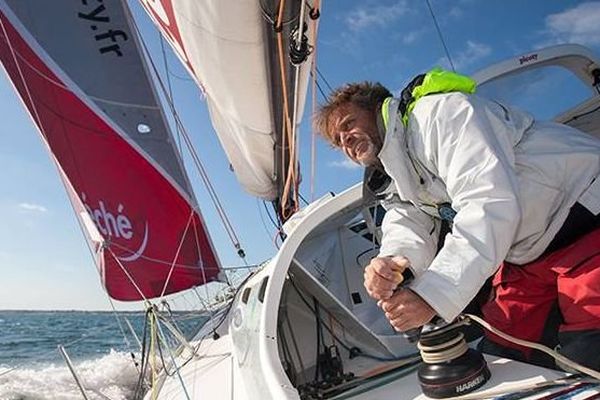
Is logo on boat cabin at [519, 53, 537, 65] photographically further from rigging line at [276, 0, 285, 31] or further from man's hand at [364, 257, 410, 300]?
man's hand at [364, 257, 410, 300]

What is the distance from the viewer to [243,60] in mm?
2057

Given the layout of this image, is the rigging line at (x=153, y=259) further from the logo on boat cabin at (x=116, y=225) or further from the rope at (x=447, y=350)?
the rope at (x=447, y=350)

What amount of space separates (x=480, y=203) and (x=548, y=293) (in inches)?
18.4

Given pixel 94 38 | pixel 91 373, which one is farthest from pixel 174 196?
pixel 91 373

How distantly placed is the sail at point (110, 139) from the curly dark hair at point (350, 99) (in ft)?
8.03

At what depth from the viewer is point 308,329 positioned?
7.07 ft

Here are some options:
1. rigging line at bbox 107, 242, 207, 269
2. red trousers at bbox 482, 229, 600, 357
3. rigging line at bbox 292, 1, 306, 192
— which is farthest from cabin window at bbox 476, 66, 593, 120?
rigging line at bbox 107, 242, 207, 269

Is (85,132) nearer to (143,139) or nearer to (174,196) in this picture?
(143,139)

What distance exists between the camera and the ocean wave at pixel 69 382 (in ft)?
17.1

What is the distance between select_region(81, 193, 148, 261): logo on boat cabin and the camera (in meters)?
3.38

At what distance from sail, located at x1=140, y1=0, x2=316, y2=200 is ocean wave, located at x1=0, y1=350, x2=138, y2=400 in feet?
11.0

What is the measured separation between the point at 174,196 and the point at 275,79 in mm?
1865

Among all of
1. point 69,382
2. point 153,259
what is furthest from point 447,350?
point 69,382

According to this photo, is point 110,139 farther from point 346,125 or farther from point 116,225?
point 346,125
